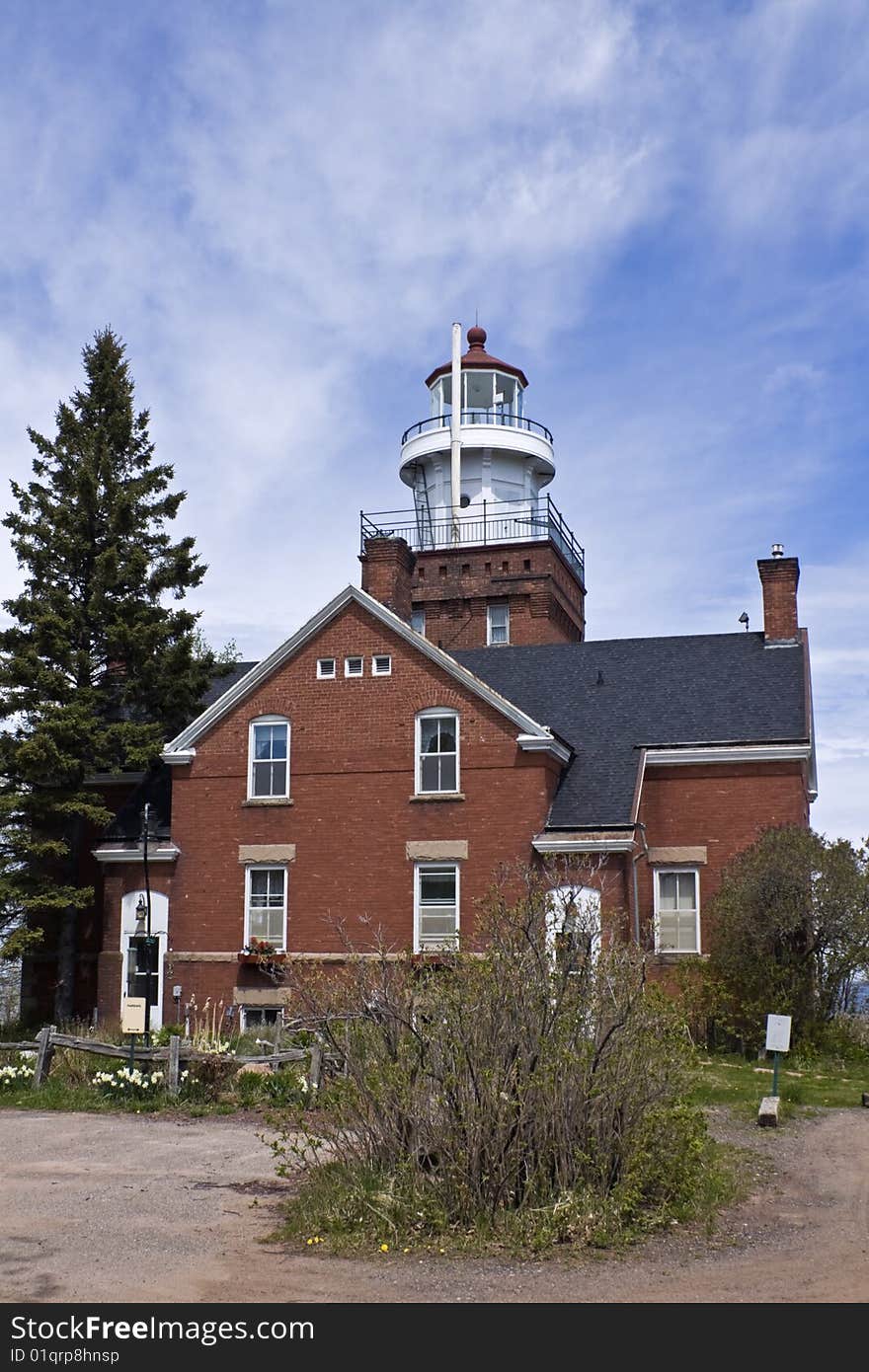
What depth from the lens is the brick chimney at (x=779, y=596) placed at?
30172 millimetres

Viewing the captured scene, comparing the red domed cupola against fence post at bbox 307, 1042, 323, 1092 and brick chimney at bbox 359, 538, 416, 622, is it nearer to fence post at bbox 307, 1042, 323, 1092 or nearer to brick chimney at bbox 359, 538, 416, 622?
brick chimney at bbox 359, 538, 416, 622

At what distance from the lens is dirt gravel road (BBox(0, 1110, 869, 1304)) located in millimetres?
8812

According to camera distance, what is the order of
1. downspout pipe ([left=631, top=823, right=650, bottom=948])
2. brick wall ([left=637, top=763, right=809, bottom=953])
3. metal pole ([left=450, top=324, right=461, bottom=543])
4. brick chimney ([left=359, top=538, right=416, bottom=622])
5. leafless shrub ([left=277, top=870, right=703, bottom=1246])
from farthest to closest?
metal pole ([left=450, top=324, right=461, bottom=543]) < brick chimney ([left=359, top=538, right=416, bottom=622]) < brick wall ([left=637, top=763, right=809, bottom=953]) < downspout pipe ([left=631, top=823, right=650, bottom=948]) < leafless shrub ([left=277, top=870, right=703, bottom=1246])

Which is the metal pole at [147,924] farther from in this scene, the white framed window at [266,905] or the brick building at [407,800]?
the white framed window at [266,905]

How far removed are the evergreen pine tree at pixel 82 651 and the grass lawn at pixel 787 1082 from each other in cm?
1412

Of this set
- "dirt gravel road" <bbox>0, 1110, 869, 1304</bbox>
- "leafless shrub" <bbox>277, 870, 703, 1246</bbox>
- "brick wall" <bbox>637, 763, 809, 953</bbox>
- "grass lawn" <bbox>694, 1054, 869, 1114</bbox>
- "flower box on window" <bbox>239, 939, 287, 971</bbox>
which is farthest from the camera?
"brick wall" <bbox>637, 763, 809, 953</bbox>

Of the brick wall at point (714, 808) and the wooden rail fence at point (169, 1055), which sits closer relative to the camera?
the wooden rail fence at point (169, 1055)

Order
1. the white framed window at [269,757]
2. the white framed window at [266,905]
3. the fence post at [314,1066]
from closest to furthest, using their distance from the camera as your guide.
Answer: the fence post at [314,1066]
the white framed window at [266,905]
the white framed window at [269,757]

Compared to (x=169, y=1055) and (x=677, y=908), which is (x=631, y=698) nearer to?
(x=677, y=908)

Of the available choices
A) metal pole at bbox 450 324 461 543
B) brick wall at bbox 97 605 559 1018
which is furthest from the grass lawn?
metal pole at bbox 450 324 461 543

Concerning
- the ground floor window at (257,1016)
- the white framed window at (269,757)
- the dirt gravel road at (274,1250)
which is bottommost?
the dirt gravel road at (274,1250)

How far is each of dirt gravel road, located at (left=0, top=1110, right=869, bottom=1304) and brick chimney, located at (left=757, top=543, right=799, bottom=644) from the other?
677 inches

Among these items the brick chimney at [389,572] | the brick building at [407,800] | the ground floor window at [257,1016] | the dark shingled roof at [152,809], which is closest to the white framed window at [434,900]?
the brick building at [407,800]

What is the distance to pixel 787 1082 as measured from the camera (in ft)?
66.6
